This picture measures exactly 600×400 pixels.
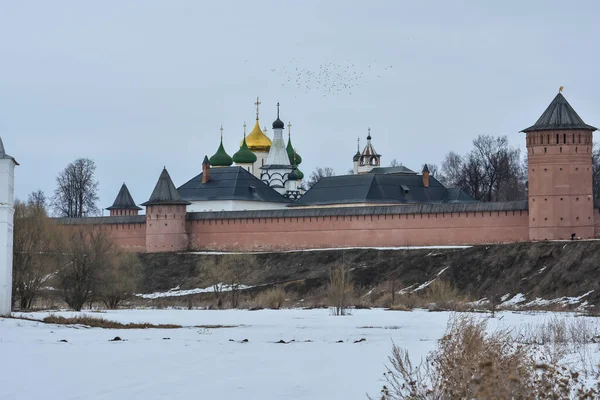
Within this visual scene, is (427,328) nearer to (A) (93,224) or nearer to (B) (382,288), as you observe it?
(B) (382,288)

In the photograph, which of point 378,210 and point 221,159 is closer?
point 378,210

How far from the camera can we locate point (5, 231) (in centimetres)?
2038

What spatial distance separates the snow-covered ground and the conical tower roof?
34.6 m

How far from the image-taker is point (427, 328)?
60.7 feet

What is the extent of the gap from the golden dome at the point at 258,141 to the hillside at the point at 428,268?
19880 mm

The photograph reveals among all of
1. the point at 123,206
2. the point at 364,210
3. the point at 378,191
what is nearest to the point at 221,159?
the point at 123,206

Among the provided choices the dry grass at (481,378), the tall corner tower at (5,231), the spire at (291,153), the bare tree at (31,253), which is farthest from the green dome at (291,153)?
the dry grass at (481,378)

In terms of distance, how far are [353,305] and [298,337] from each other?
11.8m

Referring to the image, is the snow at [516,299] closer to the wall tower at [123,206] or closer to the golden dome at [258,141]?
the wall tower at [123,206]

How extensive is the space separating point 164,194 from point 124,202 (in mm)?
7852

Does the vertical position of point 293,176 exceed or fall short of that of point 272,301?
it exceeds it

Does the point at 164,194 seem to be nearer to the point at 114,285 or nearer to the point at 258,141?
the point at 114,285

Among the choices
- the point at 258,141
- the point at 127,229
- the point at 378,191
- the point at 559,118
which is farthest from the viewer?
the point at 258,141

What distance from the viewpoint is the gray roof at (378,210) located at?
131ft
